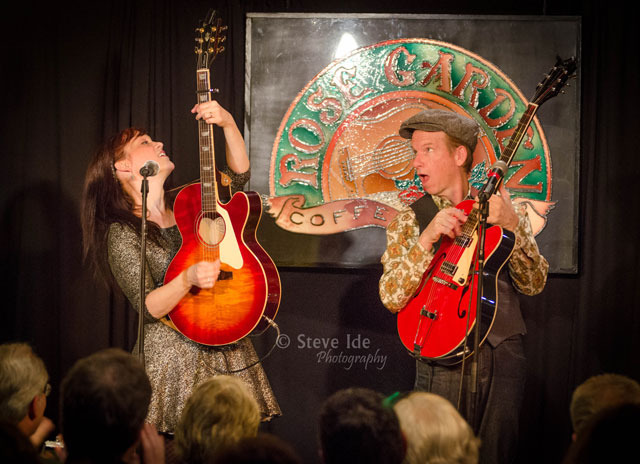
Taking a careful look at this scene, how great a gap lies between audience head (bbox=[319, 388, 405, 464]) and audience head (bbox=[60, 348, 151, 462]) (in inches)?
20.4

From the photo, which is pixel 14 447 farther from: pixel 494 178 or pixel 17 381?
pixel 494 178

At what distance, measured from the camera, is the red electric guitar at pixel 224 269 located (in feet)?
11.4

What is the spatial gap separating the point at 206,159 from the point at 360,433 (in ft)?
7.12

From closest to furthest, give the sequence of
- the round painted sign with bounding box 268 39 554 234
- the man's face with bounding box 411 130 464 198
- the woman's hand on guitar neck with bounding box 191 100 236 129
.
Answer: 1. the woman's hand on guitar neck with bounding box 191 100 236 129
2. the man's face with bounding box 411 130 464 198
3. the round painted sign with bounding box 268 39 554 234

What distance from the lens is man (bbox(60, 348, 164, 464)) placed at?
70.2 inches

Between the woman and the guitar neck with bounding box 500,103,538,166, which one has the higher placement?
the guitar neck with bounding box 500,103,538,166

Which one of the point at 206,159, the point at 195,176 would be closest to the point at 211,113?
the point at 206,159

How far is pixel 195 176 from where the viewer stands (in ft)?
14.0

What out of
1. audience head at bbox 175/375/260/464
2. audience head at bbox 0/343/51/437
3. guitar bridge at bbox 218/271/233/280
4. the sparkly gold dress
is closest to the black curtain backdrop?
the sparkly gold dress

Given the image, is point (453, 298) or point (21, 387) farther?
point (453, 298)

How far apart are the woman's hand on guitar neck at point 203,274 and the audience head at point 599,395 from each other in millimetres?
1841

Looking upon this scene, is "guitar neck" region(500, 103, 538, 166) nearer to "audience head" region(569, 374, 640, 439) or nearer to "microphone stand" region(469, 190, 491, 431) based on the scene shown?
"microphone stand" region(469, 190, 491, 431)

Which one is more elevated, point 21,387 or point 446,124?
point 446,124

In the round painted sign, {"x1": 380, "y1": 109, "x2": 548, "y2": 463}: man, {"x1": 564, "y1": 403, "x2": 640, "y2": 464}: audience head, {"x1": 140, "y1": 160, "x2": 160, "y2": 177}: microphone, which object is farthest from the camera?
the round painted sign
